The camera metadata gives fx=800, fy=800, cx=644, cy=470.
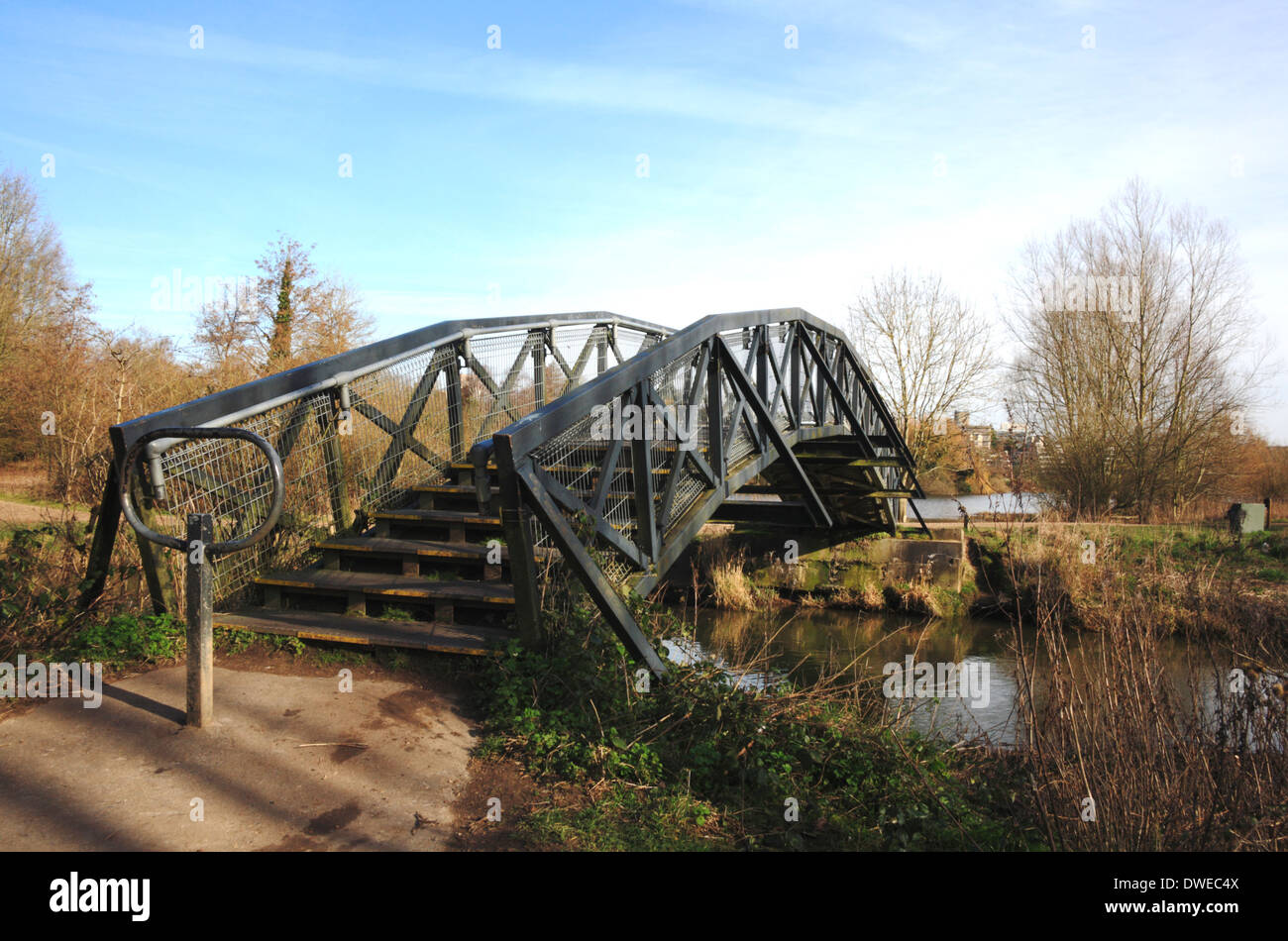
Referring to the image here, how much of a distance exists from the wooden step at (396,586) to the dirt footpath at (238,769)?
91 centimetres

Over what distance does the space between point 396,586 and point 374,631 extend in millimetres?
508

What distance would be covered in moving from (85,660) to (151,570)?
0.57m

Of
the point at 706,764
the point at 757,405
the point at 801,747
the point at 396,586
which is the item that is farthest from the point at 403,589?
the point at 757,405

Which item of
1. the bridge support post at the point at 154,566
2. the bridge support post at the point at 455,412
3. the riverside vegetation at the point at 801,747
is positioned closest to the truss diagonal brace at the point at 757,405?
the bridge support post at the point at 455,412

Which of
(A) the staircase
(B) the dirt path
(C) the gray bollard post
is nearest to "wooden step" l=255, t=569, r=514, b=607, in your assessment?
(A) the staircase

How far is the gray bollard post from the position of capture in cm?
354

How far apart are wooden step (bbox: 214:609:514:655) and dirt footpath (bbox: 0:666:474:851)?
40cm

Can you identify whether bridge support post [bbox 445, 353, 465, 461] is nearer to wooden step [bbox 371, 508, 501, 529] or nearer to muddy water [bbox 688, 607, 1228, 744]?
wooden step [bbox 371, 508, 501, 529]

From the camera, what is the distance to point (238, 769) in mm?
3328

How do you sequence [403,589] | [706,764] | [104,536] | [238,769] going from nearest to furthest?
[238,769], [706,764], [104,536], [403,589]

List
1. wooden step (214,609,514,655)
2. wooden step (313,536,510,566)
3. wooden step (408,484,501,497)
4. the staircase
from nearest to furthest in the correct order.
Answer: wooden step (214,609,514,655) → the staircase → wooden step (313,536,510,566) → wooden step (408,484,501,497)

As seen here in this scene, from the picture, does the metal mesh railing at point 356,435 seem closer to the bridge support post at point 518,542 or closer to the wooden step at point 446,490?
the wooden step at point 446,490

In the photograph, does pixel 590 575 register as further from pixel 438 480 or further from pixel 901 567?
pixel 901 567
